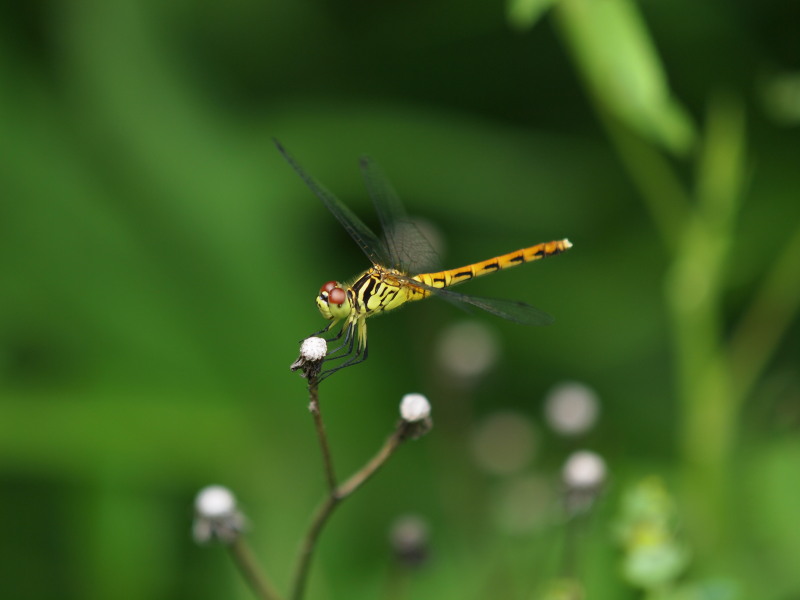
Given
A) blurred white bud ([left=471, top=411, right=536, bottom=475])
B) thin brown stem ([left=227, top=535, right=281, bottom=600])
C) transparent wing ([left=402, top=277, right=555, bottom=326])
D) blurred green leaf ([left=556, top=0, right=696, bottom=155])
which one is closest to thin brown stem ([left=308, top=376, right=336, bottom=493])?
thin brown stem ([left=227, top=535, right=281, bottom=600])

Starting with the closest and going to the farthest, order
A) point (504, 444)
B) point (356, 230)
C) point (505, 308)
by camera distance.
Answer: point (505, 308) → point (356, 230) → point (504, 444)

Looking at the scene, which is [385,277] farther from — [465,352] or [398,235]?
[465,352]

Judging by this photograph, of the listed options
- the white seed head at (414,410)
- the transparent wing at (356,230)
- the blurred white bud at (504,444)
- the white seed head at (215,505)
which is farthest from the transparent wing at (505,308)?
the blurred white bud at (504,444)

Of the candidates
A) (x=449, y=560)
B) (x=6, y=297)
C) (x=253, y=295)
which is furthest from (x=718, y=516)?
(x=6, y=297)

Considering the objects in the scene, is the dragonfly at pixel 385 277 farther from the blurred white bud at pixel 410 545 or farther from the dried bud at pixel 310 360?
the blurred white bud at pixel 410 545

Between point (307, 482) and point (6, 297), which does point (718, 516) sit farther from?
point (6, 297)

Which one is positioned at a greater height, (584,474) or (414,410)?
(414,410)

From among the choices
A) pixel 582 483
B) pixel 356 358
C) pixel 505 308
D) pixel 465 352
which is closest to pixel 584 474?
pixel 582 483
